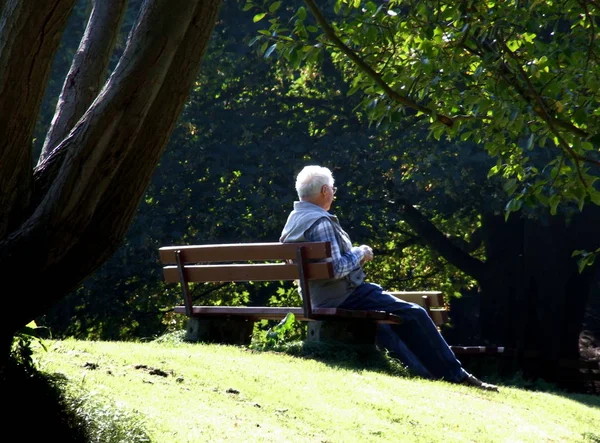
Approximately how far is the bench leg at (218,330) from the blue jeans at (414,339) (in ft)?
4.41

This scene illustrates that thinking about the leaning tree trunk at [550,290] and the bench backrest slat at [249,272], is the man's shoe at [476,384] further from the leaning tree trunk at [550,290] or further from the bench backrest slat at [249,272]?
the leaning tree trunk at [550,290]

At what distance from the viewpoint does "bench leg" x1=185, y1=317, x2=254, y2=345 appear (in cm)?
1031

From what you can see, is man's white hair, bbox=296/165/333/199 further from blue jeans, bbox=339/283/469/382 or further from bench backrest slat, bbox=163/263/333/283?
blue jeans, bbox=339/283/469/382

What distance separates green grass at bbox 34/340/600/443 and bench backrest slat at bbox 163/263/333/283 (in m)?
0.78

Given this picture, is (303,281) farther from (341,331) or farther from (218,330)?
(218,330)

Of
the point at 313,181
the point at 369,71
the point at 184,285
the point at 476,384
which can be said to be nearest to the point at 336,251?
the point at 313,181

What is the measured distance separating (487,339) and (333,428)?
1431 centimetres

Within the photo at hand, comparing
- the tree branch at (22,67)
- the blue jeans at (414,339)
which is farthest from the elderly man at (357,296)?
the tree branch at (22,67)

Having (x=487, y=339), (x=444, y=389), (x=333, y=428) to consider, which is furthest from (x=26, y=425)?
(x=487, y=339)

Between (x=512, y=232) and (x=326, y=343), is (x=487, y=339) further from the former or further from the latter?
(x=326, y=343)

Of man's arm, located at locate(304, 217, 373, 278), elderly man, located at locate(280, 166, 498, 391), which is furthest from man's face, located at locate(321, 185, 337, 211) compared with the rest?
man's arm, located at locate(304, 217, 373, 278)

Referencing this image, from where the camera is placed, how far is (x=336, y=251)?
30.5 ft

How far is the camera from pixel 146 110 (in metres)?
4.89

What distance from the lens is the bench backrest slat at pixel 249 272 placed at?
30.4 ft
